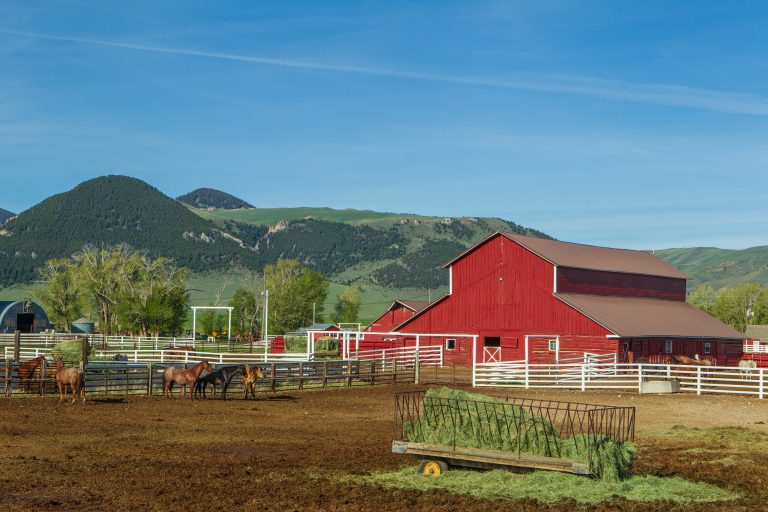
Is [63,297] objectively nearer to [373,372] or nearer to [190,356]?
[190,356]

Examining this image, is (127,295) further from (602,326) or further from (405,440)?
(405,440)

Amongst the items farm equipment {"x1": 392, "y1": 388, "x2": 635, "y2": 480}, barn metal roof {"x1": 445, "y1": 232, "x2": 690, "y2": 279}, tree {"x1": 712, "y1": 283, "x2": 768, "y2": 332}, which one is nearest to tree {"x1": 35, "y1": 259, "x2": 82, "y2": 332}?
barn metal roof {"x1": 445, "y1": 232, "x2": 690, "y2": 279}

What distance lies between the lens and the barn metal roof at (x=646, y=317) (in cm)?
4822

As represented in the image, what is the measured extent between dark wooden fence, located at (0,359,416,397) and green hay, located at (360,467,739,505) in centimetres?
1870

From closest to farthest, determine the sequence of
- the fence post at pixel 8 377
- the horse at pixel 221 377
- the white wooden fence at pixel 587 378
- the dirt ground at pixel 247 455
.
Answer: the dirt ground at pixel 247 455 < the fence post at pixel 8 377 < the horse at pixel 221 377 < the white wooden fence at pixel 587 378

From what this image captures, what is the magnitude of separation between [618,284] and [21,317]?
61.8m

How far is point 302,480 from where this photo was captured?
15.0 metres

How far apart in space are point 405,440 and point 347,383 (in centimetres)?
2238

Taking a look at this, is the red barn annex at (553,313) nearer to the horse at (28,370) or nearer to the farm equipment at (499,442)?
the horse at (28,370)

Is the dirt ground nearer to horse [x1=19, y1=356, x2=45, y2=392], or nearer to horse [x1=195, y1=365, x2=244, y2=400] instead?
horse [x1=195, y1=365, x2=244, y2=400]

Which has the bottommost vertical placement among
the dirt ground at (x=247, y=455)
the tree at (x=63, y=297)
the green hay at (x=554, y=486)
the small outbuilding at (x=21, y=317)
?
the dirt ground at (x=247, y=455)

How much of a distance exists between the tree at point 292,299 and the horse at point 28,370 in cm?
8136

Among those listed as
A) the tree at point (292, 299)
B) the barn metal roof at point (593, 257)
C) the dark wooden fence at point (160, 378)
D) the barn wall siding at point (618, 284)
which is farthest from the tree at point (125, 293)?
the dark wooden fence at point (160, 378)

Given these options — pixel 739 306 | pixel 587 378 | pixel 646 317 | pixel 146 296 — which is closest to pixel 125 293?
pixel 146 296
